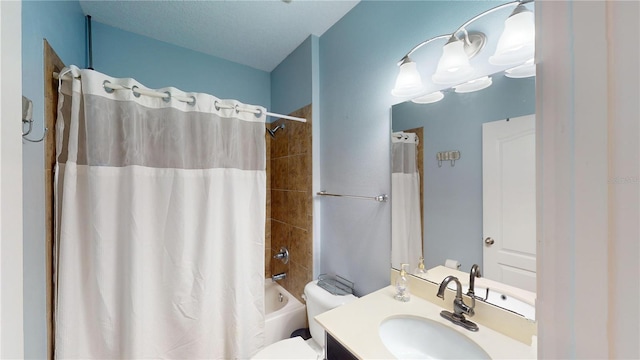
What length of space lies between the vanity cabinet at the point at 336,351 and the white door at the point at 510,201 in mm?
603

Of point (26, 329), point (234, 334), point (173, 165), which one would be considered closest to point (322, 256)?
point (234, 334)

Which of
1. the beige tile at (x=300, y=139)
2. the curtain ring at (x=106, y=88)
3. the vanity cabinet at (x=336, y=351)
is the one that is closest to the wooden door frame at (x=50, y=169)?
the curtain ring at (x=106, y=88)

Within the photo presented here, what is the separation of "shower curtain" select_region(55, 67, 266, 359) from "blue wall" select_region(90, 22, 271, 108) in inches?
31.5

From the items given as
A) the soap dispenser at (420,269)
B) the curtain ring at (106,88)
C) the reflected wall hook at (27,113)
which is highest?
the curtain ring at (106,88)

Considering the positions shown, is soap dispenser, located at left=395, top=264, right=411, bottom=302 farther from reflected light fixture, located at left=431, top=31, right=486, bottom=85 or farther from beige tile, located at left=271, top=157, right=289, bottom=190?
beige tile, located at left=271, top=157, right=289, bottom=190

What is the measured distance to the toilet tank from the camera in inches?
53.4

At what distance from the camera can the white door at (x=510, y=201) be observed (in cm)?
80

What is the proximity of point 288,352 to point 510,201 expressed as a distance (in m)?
1.28

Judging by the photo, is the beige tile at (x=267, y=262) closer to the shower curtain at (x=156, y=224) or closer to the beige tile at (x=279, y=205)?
the beige tile at (x=279, y=205)

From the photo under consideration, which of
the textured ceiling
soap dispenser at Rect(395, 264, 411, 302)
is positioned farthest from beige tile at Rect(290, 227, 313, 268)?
the textured ceiling

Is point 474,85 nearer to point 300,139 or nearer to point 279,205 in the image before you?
point 300,139

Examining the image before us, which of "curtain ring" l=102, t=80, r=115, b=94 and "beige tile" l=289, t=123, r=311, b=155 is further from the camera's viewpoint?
"beige tile" l=289, t=123, r=311, b=155

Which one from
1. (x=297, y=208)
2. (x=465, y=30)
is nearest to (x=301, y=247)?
(x=297, y=208)

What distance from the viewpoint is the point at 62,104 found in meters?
1.02
